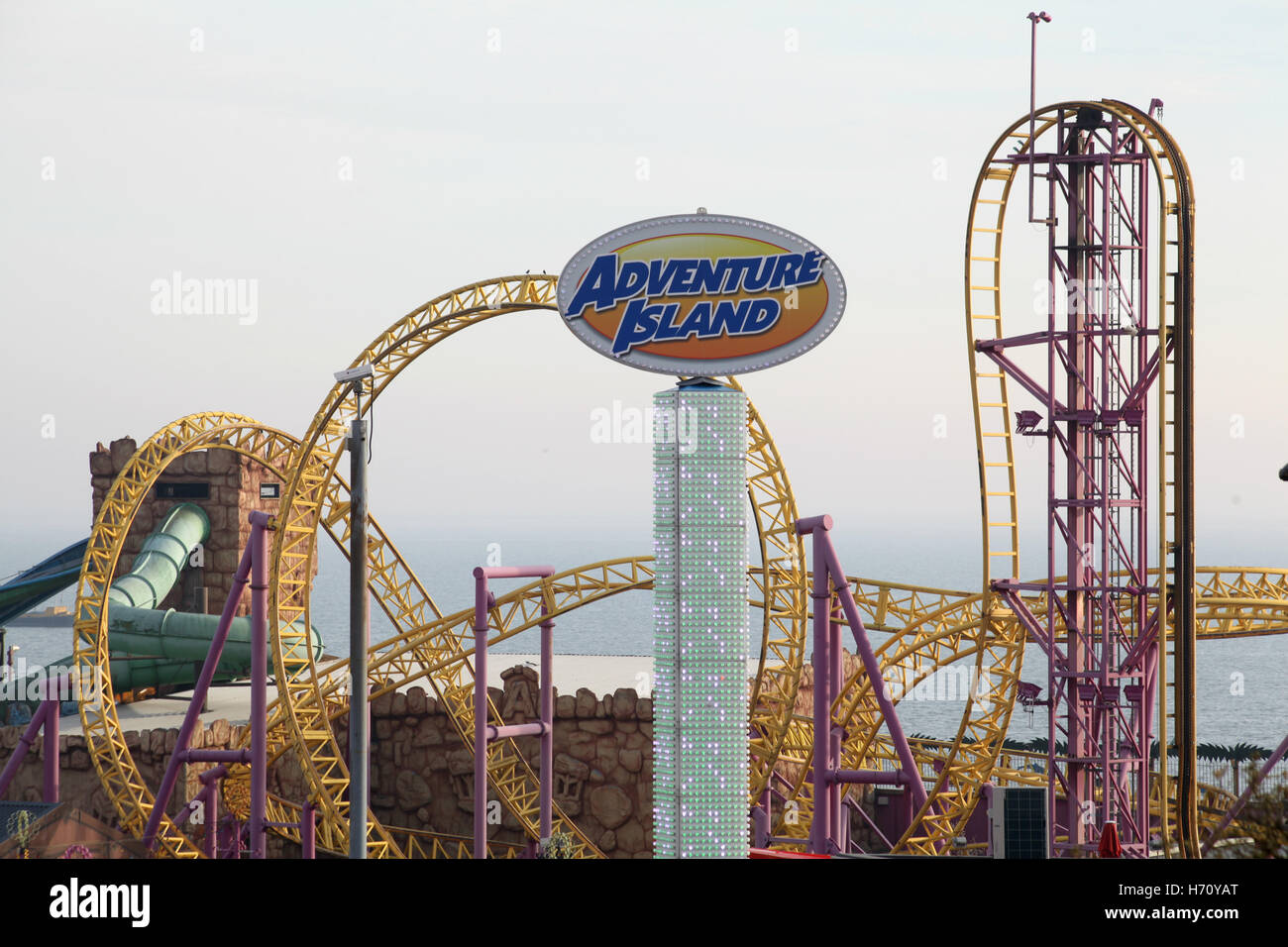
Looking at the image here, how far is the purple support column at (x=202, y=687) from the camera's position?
94.2 feet

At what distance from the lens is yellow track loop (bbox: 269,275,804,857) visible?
92.4ft

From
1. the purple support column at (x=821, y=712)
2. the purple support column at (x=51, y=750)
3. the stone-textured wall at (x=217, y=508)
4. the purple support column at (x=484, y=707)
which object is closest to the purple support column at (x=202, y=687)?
the purple support column at (x=51, y=750)

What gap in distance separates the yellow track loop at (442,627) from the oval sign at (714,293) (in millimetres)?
8485

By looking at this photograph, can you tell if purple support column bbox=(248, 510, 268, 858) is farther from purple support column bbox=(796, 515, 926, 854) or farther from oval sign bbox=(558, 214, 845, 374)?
oval sign bbox=(558, 214, 845, 374)

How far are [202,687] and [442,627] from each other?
459 cm

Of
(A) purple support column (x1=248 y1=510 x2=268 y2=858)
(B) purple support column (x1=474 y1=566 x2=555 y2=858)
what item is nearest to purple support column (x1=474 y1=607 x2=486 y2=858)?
(B) purple support column (x1=474 y1=566 x2=555 y2=858)

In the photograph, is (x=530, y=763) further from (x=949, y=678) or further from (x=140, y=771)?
(x=949, y=678)

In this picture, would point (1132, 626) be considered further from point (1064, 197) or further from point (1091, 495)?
point (1064, 197)

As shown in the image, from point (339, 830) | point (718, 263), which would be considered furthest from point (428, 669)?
point (718, 263)

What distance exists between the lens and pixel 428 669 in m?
32.0

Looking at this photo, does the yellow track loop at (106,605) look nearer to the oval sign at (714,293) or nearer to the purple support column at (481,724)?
the purple support column at (481,724)

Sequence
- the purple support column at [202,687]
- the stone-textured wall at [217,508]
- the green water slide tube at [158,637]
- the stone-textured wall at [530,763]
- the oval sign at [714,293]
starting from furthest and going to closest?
the stone-textured wall at [217,508] < the green water slide tube at [158,637] < the stone-textured wall at [530,763] < the purple support column at [202,687] < the oval sign at [714,293]

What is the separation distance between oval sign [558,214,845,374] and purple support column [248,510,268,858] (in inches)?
453
